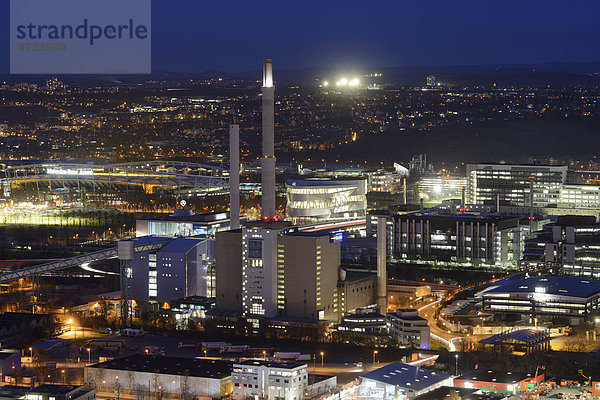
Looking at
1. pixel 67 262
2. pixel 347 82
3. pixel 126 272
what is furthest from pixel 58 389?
pixel 347 82

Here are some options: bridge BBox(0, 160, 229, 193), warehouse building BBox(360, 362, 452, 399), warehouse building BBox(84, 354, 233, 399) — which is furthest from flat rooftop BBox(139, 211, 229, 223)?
bridge BBox(0, 160, 229, 193)

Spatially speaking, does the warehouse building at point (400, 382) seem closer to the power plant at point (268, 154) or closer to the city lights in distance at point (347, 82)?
the power plant at point (268, 154)

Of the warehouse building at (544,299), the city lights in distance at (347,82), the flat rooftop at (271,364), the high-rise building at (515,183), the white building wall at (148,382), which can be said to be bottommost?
the white building wall at (148,382)

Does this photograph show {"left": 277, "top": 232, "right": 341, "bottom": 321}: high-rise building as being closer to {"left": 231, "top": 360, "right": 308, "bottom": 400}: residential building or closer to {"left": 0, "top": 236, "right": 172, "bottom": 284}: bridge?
{"left": 0, "top": 236, "right": 172, "bottom": 284}: bridge

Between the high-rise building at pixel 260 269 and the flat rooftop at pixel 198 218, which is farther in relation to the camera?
the flat rooftop at pixel 198 218

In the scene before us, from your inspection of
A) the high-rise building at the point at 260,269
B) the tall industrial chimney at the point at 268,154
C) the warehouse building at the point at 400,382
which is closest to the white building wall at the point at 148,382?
the warehouse building at the point at 400,382

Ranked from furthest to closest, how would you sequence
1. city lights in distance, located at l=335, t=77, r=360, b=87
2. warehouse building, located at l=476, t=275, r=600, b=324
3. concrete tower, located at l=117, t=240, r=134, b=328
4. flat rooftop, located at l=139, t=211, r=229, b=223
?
city lights in distance, located at l=335, t=77, r=360, b=87
flat rooftop, located at l=139, t=211, r=229, b=223
concrete tower, located at l=117, t=240, r=134, b=328
warehouse building, located at l=476, t=275, r=600, b=324

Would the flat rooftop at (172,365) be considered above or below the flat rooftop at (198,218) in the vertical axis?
below
